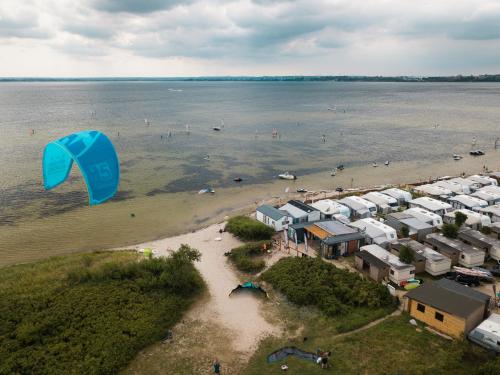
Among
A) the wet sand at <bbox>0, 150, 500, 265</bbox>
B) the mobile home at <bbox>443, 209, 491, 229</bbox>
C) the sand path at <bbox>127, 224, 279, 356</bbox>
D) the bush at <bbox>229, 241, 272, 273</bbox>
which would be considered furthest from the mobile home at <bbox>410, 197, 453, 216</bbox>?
the sand path at <bbox>127, 224, 279, 356</bbox>

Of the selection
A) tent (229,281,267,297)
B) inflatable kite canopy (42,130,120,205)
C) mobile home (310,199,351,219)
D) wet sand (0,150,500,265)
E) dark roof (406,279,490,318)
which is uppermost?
inflatable kite canopy (42,130,120,205)

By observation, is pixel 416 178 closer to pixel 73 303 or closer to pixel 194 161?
pixel 194 161

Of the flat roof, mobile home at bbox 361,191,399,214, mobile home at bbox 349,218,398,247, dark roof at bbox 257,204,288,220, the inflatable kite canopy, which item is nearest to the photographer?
the inflatable kite canopy

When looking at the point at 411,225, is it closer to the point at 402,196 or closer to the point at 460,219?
the point at 460,219

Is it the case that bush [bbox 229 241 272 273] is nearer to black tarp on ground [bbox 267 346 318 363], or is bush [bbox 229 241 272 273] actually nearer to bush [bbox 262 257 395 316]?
bush [bbox 262 257 395 316]

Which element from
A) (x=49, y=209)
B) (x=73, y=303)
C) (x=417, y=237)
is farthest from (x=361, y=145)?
(x=73, y=303)

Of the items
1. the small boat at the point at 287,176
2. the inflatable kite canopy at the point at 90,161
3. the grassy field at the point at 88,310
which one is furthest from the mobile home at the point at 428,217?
the inflatable kite canopy at the point at 90,161
